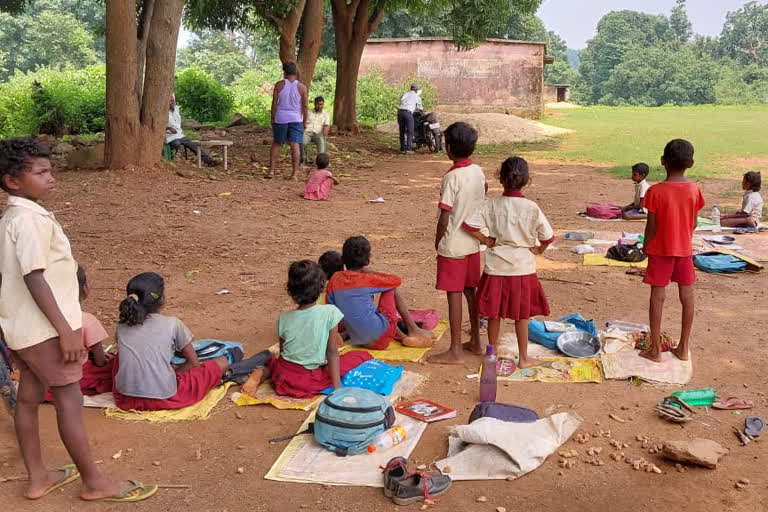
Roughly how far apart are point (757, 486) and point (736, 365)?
1550mm

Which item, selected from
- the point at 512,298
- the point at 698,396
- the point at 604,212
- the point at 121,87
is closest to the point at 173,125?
the point at 121,87

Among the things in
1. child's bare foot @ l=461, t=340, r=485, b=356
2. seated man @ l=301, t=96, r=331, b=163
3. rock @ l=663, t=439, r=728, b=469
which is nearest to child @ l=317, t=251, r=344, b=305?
child's bare foot @ l=461, t=340, r=485, b=356

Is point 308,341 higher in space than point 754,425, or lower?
higher

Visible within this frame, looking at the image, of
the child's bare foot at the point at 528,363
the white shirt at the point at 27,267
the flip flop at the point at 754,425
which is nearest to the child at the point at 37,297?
the white shirt at the point at 27,267

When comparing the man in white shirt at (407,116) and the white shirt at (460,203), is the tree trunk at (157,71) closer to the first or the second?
the man in white shirt at (407,116)

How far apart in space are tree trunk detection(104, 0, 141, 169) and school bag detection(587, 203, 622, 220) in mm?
6541

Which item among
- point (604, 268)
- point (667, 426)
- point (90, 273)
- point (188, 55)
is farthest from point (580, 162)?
point (188, 55)

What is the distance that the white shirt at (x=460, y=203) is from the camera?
475cm

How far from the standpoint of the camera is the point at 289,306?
6.11 metres

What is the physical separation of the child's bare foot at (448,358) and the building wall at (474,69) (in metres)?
24.8

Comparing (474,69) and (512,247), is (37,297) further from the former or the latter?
(474,69)

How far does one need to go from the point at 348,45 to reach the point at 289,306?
14.5m

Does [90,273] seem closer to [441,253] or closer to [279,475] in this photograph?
[441,253]

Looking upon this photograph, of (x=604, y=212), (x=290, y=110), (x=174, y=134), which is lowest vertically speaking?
(x=604, y=212)
